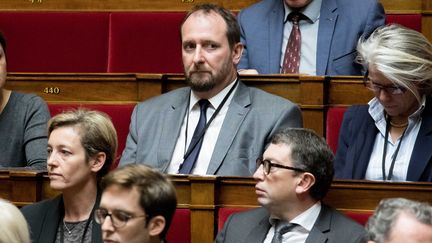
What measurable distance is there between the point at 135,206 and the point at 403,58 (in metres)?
0.41

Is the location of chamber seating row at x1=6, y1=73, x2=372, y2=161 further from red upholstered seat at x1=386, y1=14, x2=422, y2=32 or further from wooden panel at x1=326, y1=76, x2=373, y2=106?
red upholstered seat at x1=386, y1=14, x2=422, y2=32

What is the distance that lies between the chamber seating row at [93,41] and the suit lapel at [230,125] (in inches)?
11.6

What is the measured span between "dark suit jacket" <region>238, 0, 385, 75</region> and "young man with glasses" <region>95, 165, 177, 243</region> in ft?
1.75

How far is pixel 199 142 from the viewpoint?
124cm

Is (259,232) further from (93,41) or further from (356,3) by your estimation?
(93,41)

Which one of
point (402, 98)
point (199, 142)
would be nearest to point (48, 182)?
point (199, 142)

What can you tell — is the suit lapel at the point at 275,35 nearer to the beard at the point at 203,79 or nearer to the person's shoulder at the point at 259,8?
the person's shoulder at the point at 259,8

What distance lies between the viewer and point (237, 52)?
1310 millimetres

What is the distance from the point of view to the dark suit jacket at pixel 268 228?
101 cm

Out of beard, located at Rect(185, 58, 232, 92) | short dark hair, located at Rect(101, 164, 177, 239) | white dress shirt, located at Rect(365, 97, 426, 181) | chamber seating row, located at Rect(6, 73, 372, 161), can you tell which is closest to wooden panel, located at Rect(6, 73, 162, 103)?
chamber seating row, located at Rect(6, 73, 372, 161)

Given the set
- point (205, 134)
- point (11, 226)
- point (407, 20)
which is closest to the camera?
point (11, 226)

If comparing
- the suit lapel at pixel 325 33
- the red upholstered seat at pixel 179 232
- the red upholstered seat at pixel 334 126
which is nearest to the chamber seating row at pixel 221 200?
the red upholstered seat at pixel 179 232

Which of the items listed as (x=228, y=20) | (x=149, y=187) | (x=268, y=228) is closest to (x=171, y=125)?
(x=228, y=20)

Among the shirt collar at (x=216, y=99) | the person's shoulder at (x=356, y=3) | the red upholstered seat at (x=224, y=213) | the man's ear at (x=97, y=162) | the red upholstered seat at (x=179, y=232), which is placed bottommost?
the red upholstered seat at (x=179, y=232)
